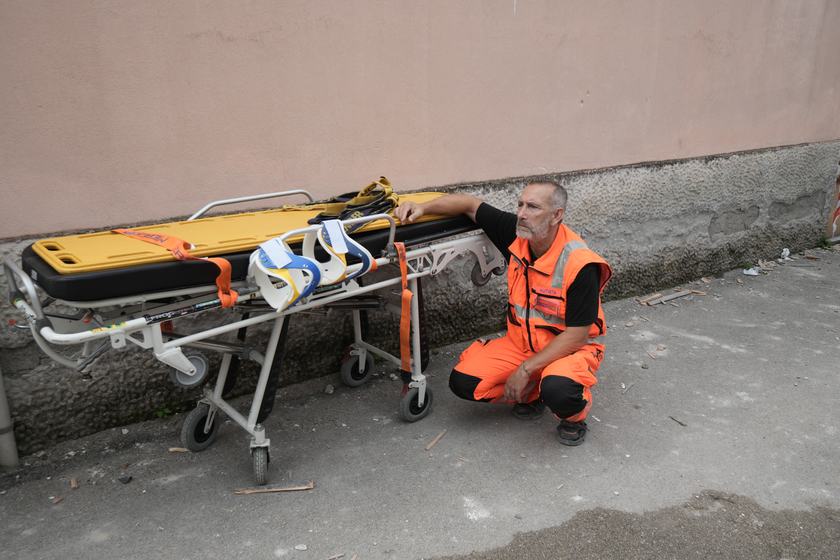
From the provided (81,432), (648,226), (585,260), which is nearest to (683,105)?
(648,226)

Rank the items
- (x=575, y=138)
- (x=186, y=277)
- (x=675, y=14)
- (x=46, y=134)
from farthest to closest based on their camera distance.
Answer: (x=675, y=14)
(x=575, y=138)
(x=46, y=134)
(x=186, y=277)

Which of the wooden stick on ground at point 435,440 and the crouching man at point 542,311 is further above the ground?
the crouching man at point 542,311

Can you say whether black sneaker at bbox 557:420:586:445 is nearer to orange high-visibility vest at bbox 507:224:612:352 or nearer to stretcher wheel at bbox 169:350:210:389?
orange high-visibility vest at bbox 507:224:612:352

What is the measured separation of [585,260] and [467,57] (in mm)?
→ 1778

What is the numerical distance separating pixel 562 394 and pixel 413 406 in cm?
81

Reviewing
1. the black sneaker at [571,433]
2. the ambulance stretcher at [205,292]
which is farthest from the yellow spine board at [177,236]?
the black sneaker at [571,433]

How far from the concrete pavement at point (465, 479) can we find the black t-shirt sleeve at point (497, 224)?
98cm

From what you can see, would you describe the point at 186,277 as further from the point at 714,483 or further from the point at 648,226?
the point at 648,226

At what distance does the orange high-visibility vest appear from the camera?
9.23 feet

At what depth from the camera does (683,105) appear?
16.6 feet

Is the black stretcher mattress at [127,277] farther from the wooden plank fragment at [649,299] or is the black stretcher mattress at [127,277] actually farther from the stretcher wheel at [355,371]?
the wooden plank fragment at [649,299]

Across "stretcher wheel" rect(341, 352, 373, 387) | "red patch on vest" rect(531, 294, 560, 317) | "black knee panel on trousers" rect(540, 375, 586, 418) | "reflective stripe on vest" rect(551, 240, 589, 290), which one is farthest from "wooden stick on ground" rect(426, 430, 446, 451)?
"reflective stripe on vest" rect(551, 240, 589, 290)

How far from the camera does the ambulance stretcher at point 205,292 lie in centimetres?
180

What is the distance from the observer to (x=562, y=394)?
2.73 m
